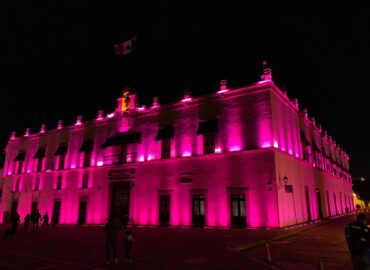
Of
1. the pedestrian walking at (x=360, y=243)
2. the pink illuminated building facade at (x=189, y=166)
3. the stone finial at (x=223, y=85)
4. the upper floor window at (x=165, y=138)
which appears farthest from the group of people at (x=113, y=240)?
the stone finial at (x=223, y=85)

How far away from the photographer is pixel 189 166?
85.4ft

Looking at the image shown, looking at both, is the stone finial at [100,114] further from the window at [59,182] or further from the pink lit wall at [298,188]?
the pink lit wall at [298,188]

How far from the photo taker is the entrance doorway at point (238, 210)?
23.0m

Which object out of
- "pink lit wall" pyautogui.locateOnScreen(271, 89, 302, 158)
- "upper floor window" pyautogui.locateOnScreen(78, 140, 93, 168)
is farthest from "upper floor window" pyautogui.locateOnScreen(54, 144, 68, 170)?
"pink lit wall" pyautogui.locateOnScreen(271, 89, 302, 158)

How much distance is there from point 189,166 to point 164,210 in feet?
14.6

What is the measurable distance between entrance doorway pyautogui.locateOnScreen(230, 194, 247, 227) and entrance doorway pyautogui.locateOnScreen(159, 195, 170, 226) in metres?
5.81

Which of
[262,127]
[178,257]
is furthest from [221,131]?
[178,257]

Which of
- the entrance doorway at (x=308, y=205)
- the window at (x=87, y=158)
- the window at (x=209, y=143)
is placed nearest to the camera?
the window at (x=209, y=143)

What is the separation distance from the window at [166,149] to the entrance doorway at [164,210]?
140 inches

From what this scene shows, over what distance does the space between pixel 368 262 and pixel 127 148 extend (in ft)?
85.5

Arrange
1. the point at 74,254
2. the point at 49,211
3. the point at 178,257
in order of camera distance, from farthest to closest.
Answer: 1. the point at 49,211
2. the point at 74,254
3. the point at 178,257

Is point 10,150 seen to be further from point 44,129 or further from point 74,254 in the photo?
point 74,254

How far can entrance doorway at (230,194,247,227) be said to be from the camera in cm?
2303

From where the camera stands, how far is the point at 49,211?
112 ft
